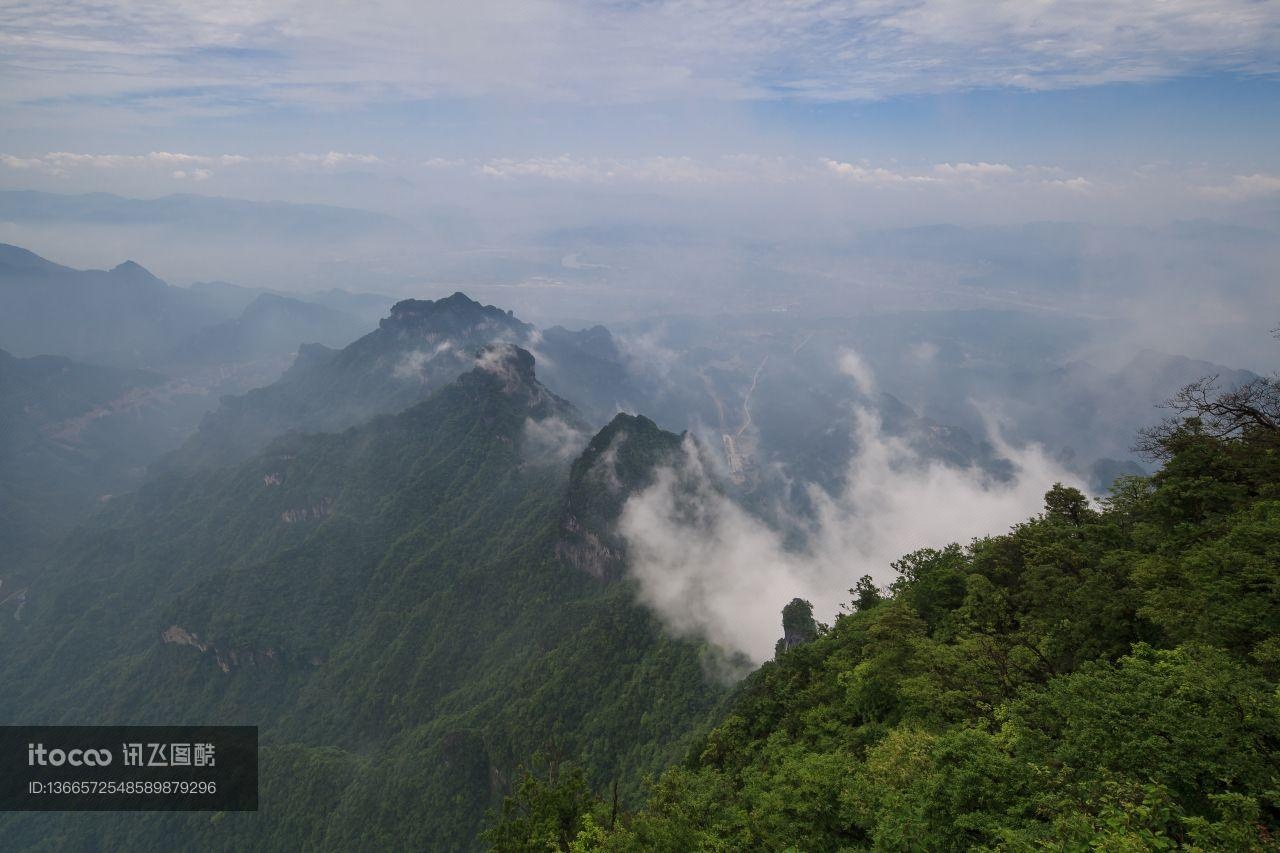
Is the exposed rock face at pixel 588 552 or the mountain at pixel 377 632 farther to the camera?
the exposed rock face at pixel 588 552

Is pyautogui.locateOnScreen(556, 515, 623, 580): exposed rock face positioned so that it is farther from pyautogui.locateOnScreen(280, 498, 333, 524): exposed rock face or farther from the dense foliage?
pyautogui.locateOnScreen(280, 498, 333, 524): exposed rock face

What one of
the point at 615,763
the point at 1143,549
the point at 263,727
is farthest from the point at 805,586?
the point at 263,727

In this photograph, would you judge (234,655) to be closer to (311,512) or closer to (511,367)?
(311,512)

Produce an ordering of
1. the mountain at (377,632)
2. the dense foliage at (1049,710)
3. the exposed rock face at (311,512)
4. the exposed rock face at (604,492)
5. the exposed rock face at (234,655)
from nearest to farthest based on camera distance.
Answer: the dense foliage at (1049,710)
the mountain at (377,632)
the exposed rock face at (604,492)
the exposed rock face at (234,655)
the exposed rock face at (311,512)

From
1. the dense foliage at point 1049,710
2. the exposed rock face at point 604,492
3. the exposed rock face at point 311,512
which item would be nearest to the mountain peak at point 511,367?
the exposed rock face at point 604,492

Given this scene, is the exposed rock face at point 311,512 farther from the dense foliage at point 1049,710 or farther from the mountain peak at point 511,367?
the dense foliage at point 1049,710

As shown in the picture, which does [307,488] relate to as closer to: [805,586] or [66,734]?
[66,734]
